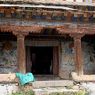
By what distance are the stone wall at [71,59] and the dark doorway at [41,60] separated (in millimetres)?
1134

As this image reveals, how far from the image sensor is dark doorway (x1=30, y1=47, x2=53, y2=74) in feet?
52.2

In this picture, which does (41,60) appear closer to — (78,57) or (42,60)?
(42,60)

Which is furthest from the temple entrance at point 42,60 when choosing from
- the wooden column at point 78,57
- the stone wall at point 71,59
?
the wooden column at point 78,57

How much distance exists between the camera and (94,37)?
14797mm

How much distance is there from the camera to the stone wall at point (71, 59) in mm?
14469

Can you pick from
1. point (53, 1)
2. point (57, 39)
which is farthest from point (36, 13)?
point (57, 39)

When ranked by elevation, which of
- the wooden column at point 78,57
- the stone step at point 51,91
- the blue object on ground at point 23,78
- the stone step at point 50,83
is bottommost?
the stone step at point 51,91

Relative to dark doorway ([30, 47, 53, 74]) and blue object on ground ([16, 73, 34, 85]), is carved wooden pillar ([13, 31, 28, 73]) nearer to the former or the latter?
blue object on ground ([16, 73, 34, 85])

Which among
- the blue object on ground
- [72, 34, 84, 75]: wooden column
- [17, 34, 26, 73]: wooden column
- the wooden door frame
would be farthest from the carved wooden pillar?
the wooden door frame

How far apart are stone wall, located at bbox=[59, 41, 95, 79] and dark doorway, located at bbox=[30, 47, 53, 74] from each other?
113 cm

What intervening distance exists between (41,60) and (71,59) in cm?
288

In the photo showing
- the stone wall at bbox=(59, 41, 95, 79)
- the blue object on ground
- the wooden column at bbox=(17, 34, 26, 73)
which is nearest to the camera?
the blue object on ground

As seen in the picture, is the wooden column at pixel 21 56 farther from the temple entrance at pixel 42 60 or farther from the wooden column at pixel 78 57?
the temple entrance at pixel 42 60

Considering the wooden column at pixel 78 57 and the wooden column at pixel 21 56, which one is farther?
the wooden column at pixel 78 57
